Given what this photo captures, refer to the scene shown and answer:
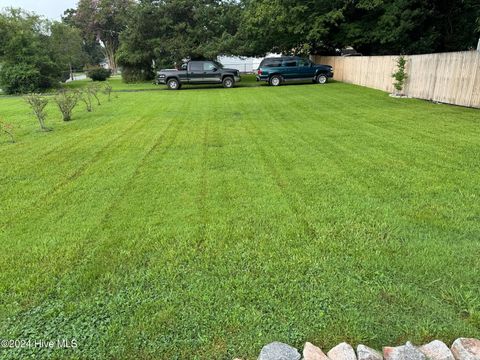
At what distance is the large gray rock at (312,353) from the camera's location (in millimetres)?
2078

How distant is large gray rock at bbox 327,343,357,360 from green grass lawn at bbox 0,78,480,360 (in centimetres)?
10

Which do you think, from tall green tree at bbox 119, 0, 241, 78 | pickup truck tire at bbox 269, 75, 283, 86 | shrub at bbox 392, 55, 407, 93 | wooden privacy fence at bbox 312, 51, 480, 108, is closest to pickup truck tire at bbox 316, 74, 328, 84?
pickup truck tire at bbox 269, 75, 283, 86

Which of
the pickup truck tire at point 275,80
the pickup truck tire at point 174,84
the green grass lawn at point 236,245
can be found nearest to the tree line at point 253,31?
the pickup truck tire at point 275,80

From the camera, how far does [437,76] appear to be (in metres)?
12.4

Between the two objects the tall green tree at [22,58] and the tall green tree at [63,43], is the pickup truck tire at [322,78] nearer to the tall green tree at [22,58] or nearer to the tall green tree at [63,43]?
the tall green tree at [22,58]

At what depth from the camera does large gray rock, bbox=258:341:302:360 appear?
207 centimetres

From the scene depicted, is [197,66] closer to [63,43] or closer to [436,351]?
[63,43]

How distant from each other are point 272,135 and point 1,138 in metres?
6.07

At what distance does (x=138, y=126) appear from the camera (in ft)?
29.8

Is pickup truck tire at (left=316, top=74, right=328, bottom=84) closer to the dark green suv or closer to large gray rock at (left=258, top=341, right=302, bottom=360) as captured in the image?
the dark green suv

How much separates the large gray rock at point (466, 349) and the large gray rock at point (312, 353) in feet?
2.51

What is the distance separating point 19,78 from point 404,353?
2464 cm

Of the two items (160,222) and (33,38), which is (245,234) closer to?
(160,222)

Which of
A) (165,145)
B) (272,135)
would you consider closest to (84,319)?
(165,145)
